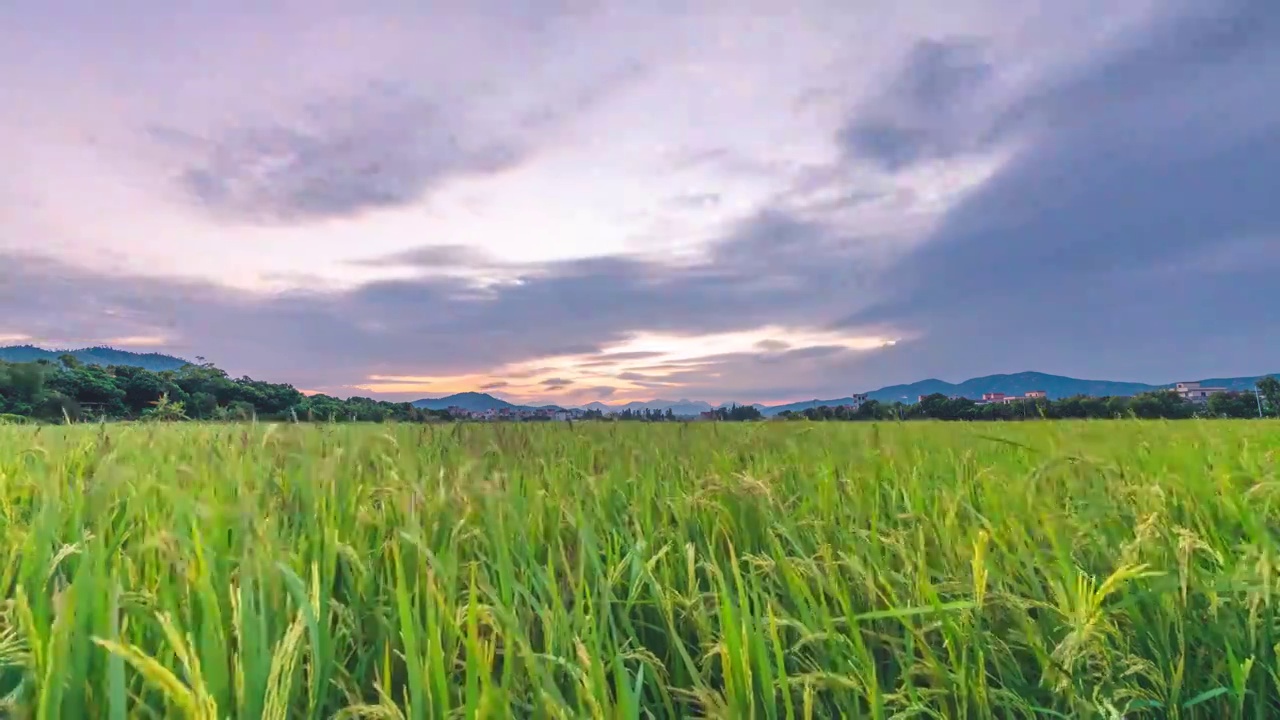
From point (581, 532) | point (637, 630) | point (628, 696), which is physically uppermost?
point (581, 532)

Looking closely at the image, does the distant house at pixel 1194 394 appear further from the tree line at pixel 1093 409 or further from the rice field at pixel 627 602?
the rice field at pixel 627 602

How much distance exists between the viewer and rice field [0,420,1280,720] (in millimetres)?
1249

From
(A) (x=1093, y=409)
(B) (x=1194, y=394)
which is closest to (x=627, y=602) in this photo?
(A) (x=1093, y=409)

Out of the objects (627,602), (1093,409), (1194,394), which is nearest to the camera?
(627,602)

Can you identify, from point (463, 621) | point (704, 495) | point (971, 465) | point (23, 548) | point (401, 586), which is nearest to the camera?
point (401, 586)

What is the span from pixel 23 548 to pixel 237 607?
1090 millimetres

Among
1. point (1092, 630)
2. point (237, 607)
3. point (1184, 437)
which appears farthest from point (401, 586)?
point (1184, 437)

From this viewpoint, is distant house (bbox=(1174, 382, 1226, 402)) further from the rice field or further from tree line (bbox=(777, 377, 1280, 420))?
the rice field

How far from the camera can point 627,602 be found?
172 cm

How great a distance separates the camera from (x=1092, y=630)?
141cm

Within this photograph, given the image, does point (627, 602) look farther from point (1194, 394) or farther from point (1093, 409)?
point (1194, 394)

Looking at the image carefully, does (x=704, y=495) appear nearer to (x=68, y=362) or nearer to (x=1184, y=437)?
(x=1184, y=437)

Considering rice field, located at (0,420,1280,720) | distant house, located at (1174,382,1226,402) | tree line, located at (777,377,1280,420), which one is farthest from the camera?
distant house, located at (1174,382,1226,402)

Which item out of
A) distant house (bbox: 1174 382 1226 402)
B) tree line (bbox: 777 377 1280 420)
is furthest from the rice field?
distant house (bbox: 1174 382 1226 402)
